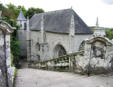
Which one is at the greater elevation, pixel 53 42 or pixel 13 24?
pixel 13 24

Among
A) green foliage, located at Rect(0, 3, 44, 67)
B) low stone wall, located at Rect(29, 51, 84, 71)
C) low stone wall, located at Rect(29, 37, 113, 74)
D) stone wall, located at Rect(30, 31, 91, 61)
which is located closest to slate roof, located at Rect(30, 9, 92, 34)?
stone wall, located at Rect(30, 31, 91, 61)

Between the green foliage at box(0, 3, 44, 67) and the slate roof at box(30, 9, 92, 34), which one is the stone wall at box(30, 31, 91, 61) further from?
the green foliage at box(0, 3, 44, 67)

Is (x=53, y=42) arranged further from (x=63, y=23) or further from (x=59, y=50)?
(x=63, y=23)

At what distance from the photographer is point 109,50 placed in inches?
162

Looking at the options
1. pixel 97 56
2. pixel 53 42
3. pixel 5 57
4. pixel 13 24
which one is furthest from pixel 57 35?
pixel 5 57

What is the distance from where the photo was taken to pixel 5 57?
3.00 m

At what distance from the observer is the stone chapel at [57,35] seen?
14.1m

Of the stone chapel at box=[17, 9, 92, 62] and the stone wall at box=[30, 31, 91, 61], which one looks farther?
the stone chapel at box=[17, 9, 92, 62]

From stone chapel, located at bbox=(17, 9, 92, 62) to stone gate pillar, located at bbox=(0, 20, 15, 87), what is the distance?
10674 millimetres

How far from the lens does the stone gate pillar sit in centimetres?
288

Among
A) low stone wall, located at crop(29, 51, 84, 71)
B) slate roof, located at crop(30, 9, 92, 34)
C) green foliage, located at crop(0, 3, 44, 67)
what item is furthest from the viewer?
slate roof, located at crop(30, 9, 92, 34)

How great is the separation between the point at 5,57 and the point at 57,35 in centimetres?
1310

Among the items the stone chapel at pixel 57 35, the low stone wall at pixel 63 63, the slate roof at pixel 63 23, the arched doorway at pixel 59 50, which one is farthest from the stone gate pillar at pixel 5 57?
the arched doorway at pixel 59 50

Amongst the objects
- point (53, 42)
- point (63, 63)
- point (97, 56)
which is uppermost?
point (53, 42)
